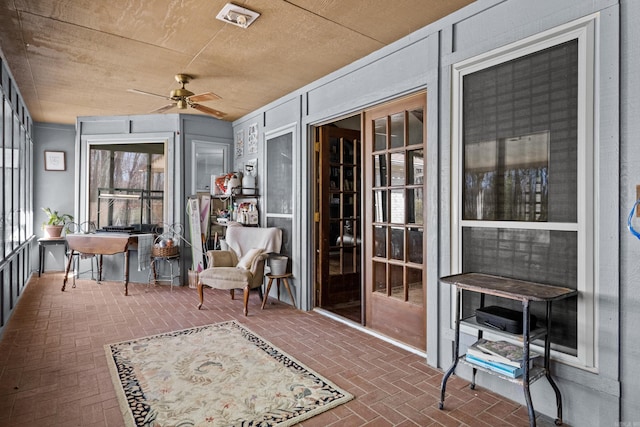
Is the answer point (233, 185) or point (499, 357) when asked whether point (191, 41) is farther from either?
point (499, 357)

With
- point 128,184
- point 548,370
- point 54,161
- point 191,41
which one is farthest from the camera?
point 54,161

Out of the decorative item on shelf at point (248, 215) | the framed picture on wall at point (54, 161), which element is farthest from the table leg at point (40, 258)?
the decorative item on shelf at point (248, 215)

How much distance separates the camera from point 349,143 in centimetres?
469

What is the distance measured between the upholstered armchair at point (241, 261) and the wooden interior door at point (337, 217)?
688 millimetres

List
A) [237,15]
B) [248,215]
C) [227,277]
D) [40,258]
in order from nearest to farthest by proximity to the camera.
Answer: [237,15] < [227,277] < [248,215] < [40,258]

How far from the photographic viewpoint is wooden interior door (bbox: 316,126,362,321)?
4.42m

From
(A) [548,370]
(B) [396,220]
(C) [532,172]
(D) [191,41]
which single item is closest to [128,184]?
(D) [191,41]

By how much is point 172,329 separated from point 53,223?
3991 mm

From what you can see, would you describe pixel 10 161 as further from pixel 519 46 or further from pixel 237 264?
pixel 519 46

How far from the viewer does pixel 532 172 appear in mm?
2316

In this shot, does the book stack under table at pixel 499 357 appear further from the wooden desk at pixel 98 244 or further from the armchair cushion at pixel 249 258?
the wooden desk at pixel 98 244

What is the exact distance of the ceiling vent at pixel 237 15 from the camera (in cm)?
266

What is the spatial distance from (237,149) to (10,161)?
9.59 feet

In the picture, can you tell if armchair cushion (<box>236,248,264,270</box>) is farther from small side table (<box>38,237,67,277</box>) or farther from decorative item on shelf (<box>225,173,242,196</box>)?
small side table (<box>38,237,67,277</box>)
